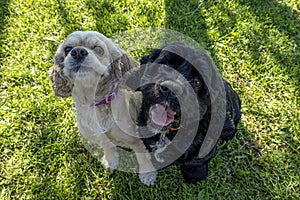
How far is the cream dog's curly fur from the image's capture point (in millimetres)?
2684

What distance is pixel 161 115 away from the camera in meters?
2.58

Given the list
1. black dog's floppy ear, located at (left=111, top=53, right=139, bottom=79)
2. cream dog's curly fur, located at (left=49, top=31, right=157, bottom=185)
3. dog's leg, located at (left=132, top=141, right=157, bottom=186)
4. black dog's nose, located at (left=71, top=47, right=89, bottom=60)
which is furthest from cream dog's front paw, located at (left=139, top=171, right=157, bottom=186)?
black dog's nose, located at (left=71, top=47, right=89, bottom=60)

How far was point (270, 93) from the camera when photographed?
4246 mm

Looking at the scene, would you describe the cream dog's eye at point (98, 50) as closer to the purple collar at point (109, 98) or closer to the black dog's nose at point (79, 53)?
the black dog's nose at point (79, 53)

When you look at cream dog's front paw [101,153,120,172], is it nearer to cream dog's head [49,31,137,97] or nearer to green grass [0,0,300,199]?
green grass [0,0,300,199]

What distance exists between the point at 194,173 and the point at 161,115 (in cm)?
113

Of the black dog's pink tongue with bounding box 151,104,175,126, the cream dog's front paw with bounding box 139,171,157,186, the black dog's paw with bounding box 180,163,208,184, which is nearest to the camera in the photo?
the black dog's pink tongue with bounding box 151,104,175,126

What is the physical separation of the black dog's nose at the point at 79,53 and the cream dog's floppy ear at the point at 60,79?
0.25m

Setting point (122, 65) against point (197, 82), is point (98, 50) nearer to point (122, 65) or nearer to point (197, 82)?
point (122, 65)

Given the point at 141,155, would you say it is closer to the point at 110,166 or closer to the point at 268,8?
the point at 110,166

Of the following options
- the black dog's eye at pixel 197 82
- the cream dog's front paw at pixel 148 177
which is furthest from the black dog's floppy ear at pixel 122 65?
the cream dog's front paw at pixel 148 177

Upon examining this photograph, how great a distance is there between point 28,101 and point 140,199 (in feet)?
6.36

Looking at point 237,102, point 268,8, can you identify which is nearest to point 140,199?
point 237,102

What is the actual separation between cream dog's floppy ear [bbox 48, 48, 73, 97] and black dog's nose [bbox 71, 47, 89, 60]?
9.8 inches
